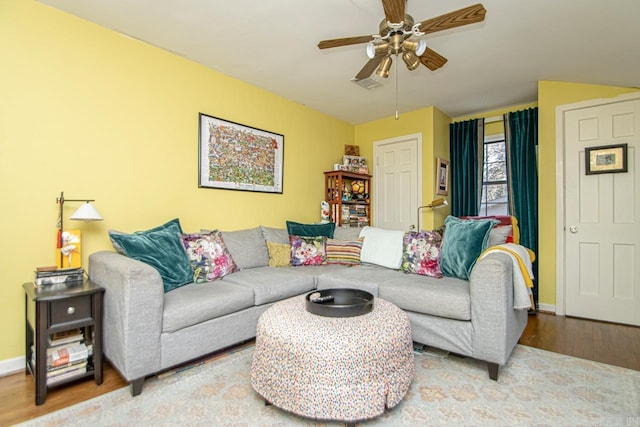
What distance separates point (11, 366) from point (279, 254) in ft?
6.81

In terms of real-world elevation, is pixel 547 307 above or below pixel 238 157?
below

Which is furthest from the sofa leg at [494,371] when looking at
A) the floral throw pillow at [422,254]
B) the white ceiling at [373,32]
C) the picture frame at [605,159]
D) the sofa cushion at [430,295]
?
the picture frame at [605,159]

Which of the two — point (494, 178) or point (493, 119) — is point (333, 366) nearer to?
point (494, 178)

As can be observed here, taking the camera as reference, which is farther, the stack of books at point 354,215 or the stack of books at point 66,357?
the stack of books at point 354,215

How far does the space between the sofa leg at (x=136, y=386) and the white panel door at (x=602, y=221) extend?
3.94 meters

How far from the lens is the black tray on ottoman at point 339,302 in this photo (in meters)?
1.68

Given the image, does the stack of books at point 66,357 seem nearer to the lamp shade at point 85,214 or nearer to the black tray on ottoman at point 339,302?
the lamp shade at point 85,214

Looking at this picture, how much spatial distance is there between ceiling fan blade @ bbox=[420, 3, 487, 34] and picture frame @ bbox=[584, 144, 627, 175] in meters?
2.43

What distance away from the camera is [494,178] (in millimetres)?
4188

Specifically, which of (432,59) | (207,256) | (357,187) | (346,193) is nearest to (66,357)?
(207,256)

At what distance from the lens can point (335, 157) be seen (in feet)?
15.1

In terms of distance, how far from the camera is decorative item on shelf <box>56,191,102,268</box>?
209 centimetres

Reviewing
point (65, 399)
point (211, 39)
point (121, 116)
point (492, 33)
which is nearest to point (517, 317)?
point (492, 33)

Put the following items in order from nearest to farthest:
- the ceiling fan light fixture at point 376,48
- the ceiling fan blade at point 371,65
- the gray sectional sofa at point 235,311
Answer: the gray sectional sofa at point 235,311 → the ceiling fan light fixture at point 376,48 → the ceiling fan blade at point 371,65
